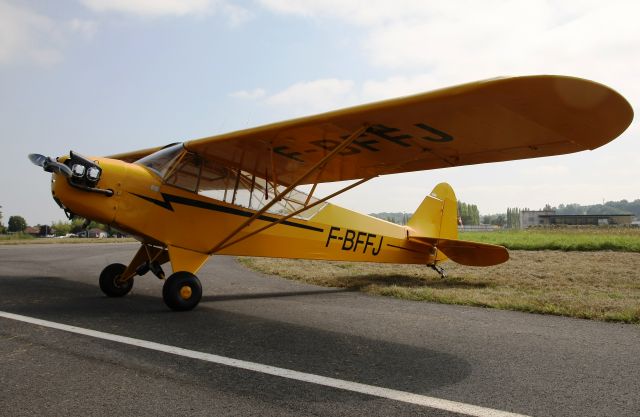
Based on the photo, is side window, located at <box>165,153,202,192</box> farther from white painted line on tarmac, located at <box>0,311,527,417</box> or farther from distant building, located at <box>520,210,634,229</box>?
distant building, located at <box>520,210,634,229</box>

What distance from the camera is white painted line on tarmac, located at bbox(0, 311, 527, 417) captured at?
2461mm

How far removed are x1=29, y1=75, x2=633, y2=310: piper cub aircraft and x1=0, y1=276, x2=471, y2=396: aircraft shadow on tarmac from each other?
2.01 feet

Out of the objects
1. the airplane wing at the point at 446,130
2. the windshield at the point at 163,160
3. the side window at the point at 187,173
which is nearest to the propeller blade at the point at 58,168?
the windshield at the point at 163,160

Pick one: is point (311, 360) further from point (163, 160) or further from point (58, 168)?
point (163, 160)

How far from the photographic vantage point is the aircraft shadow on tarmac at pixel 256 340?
3.12m

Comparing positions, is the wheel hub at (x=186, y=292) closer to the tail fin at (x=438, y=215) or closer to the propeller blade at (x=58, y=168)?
the propeller blade at (x=58, y=168)

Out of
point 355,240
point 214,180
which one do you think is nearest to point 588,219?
point 355,240

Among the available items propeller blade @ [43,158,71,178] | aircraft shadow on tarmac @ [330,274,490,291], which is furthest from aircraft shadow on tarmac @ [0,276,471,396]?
aircraft shadow on tarmac @ [330,274,490,291]

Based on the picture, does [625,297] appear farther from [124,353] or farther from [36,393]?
[36,393]

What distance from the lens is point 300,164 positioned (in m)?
7.11

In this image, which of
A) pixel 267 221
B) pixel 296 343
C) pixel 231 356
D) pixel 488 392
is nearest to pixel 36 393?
pixel 231 356

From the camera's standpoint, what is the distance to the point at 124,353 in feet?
11.4

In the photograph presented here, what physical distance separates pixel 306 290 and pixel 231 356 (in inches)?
182

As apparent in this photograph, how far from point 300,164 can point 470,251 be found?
4367 millimetres
